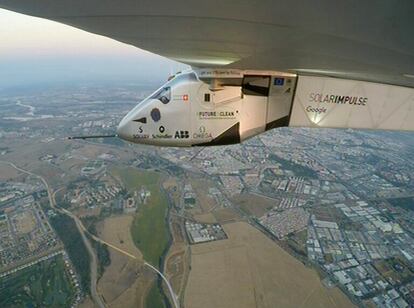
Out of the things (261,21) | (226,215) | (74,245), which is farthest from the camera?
(226,215)

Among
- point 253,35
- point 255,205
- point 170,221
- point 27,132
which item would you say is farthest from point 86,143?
A: point 253,35

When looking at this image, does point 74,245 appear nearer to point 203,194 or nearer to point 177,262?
point 177,262

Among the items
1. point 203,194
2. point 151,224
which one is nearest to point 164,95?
point 151,224

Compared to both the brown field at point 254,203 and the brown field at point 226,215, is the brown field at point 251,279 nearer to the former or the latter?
the brown field at point 226,215

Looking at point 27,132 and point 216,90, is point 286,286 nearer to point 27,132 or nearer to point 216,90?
point 216,90

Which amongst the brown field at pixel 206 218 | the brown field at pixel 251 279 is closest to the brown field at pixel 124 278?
the brown field at pixel 251 279

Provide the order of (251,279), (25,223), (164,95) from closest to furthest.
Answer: (164,95) → (251,279) → (25,223)

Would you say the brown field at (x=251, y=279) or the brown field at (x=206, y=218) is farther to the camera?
the brown field at (x=206, y=218)

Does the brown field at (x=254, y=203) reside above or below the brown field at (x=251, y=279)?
below
